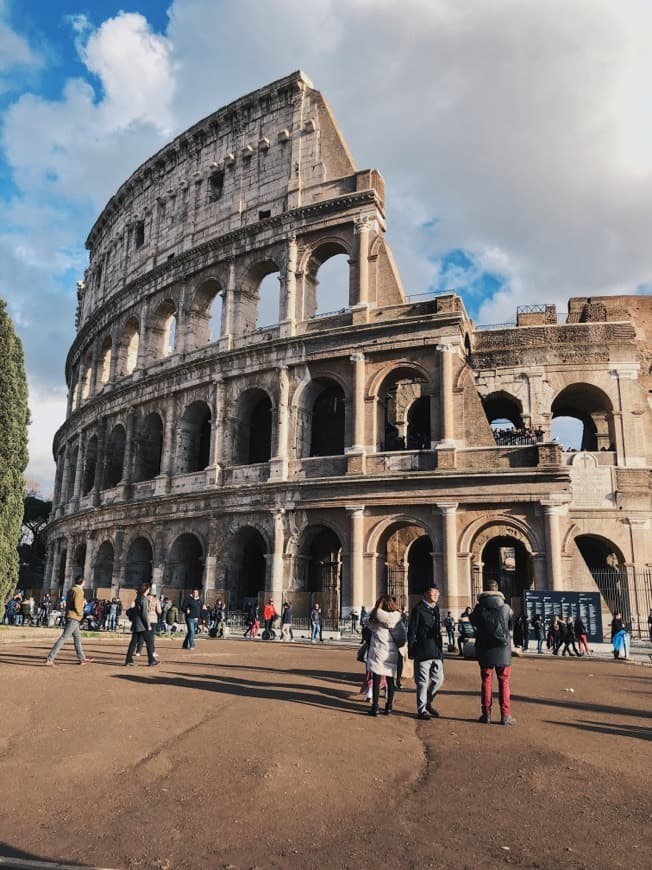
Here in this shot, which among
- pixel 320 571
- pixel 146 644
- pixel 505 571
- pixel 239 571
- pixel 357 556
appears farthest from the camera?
pixel 505 571

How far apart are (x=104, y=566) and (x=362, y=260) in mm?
16300

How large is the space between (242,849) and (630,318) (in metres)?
26.5

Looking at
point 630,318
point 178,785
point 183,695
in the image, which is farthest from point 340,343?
point 178,785

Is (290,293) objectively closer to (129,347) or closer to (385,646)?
(129,347)

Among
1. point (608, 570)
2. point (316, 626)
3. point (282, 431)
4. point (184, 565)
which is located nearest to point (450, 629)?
point (316, 626)

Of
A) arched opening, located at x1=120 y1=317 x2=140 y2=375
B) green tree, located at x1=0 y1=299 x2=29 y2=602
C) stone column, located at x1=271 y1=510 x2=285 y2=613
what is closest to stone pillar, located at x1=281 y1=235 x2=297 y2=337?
stone column, located at x1=271 y1=510 x2=285 y2=613

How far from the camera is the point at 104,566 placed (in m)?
28.0

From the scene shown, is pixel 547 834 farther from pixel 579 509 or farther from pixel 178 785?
pixel 579 509

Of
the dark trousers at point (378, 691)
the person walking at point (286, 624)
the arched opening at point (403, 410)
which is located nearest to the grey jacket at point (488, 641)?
the dark trousers at point (378, 691)

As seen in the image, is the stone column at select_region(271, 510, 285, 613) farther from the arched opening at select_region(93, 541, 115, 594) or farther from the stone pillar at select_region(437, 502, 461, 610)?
the arched opening at select_region(93, 541, 115, 594)

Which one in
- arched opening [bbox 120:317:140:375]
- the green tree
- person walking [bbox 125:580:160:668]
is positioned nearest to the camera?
Answer: person walking [bbox 125:580:160:668]

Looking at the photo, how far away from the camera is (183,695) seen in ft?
26.6

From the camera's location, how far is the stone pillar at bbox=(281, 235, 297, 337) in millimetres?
23531

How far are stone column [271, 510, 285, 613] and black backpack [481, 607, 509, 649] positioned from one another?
1490 cm
